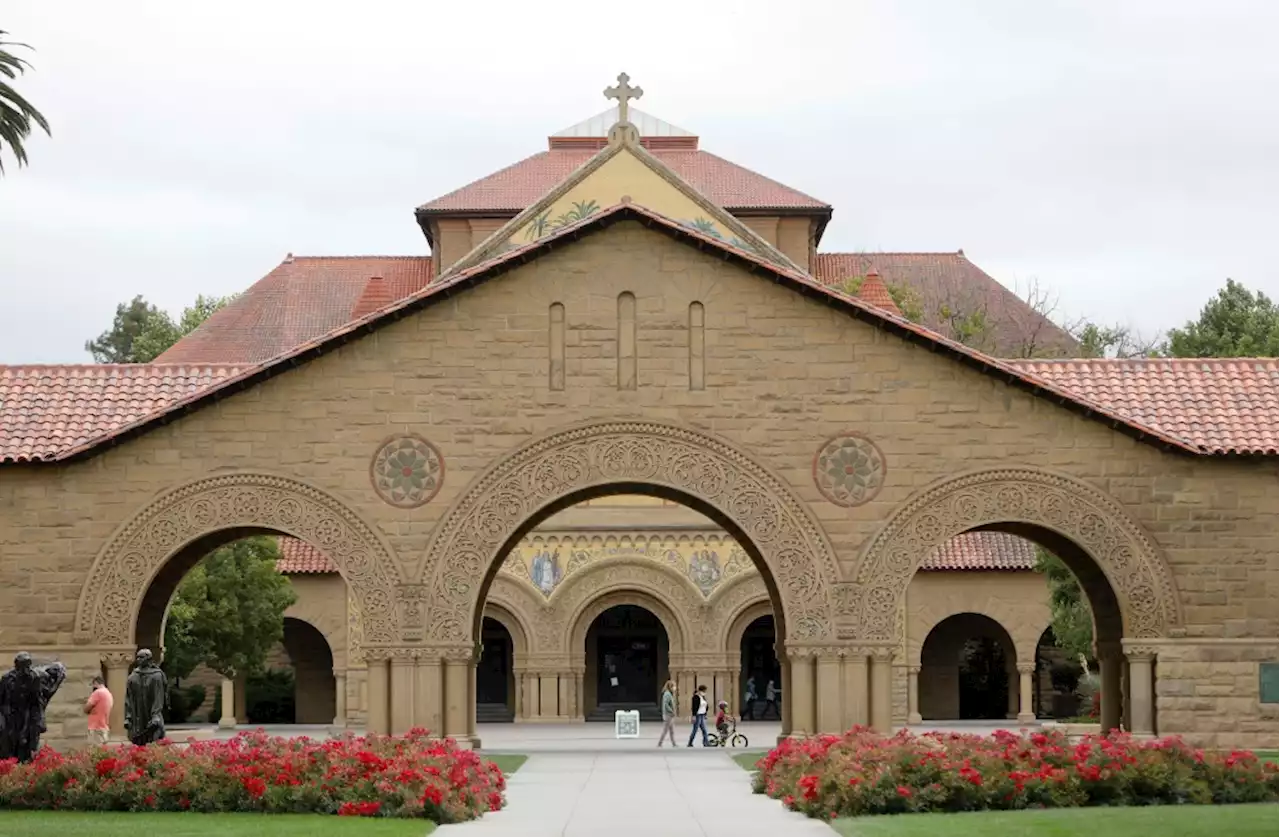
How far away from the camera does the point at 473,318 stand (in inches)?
1258

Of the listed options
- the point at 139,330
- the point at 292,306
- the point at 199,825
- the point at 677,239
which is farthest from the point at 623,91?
the point at 139,330

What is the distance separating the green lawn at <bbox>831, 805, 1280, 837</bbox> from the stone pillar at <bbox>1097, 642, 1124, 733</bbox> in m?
11.2

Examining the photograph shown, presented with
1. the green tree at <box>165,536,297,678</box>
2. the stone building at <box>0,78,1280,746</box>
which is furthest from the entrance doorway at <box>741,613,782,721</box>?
the stone building at <box>0,78,1280,746</box>

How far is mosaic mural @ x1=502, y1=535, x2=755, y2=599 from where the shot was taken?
50.1m

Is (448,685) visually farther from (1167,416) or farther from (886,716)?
(1167,416)

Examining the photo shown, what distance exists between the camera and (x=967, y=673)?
56406 millimetres

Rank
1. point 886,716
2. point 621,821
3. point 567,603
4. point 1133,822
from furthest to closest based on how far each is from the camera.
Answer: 1. point 567,603
2. point 886,716
3. point 621,821
4. point 1133,822

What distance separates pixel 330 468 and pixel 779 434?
6700 millimetres

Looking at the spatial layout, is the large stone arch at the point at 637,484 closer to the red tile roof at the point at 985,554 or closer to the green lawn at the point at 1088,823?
the green lawn at the point at 1088,823

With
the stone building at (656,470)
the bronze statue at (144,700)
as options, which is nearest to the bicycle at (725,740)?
the stone building at (656,470)

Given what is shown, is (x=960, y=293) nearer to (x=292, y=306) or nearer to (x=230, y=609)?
(x=292, y=306)

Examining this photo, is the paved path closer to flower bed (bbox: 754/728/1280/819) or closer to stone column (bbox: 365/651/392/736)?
flower bed (bbox: 754/728/1280/819)

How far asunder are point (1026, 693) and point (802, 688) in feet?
67.1

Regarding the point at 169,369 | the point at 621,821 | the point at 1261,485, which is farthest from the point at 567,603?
the point at 621,821
